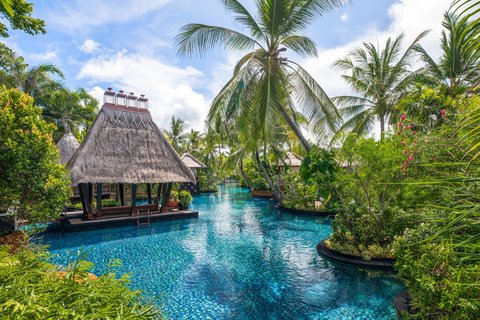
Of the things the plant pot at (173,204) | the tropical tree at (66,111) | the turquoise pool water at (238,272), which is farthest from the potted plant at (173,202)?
the tropical tree at (66,111)

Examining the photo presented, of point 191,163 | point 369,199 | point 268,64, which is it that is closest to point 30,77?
point 191,163

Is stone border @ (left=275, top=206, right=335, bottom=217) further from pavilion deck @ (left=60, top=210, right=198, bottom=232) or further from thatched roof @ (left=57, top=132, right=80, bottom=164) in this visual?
thatched roof @ (left=57, top=132, right=80, bottom=164)

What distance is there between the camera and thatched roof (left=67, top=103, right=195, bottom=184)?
34.9ft

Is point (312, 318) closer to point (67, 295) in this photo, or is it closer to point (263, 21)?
point (67, 295)

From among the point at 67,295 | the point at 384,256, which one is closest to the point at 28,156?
the point at 67,295

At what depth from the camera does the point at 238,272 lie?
6.25 metres

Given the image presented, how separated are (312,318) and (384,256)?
3.22 m

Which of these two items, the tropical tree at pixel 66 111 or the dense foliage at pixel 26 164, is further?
the tropical tree at pixel 66 111

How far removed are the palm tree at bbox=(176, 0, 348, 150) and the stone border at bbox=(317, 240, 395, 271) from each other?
10.4ft

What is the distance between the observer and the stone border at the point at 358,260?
618 cm

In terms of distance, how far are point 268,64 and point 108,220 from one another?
8.76 meters

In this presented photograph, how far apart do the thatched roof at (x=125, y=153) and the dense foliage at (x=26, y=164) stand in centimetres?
416

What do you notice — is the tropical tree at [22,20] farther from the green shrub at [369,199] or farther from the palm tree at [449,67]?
the palm tree at [449,67]

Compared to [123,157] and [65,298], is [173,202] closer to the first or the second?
[123,157]
